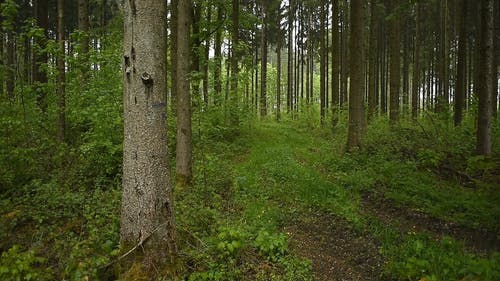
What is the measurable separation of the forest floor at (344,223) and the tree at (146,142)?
7.49 feet

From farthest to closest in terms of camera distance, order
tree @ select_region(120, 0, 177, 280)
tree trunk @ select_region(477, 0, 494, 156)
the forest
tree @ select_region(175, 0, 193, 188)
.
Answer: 1. tree trunk @ select_region(477, 0, 494, 156)
2. tree @ select_region(175, 0, 193, 188)
3. the forest
4. tree @ select_region(120, 0, 177, 280)

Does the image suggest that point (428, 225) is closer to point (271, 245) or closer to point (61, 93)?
point (271, 245)

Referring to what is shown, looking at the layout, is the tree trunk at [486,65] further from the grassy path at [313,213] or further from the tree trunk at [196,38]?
the tree trunk at [196,38]

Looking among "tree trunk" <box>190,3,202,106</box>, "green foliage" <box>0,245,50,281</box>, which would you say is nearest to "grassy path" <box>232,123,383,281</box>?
"green foliage" <box>0,245,50,281</box>

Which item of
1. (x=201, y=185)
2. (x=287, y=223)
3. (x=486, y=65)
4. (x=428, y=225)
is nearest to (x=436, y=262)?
(x=428, y=225)

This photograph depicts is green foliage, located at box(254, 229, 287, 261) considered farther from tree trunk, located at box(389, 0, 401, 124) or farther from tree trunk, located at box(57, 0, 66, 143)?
tree trunk, located at box(389, 0, 401, 124)

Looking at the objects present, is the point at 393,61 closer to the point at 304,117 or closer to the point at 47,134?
the point at 304,117

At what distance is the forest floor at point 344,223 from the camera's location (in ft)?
17.4

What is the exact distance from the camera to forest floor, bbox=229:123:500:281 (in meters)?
5.30

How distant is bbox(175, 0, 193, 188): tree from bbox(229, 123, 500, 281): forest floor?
172 cm

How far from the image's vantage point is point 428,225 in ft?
21.3

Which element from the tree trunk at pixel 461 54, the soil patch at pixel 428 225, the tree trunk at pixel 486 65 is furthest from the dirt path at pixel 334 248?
the tree trunk at pixel 461 54

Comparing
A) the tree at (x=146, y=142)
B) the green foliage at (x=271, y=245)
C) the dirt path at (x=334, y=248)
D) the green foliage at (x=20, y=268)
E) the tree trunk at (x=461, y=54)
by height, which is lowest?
the dirt path at (x=334, y=248)

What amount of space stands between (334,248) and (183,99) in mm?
4170
